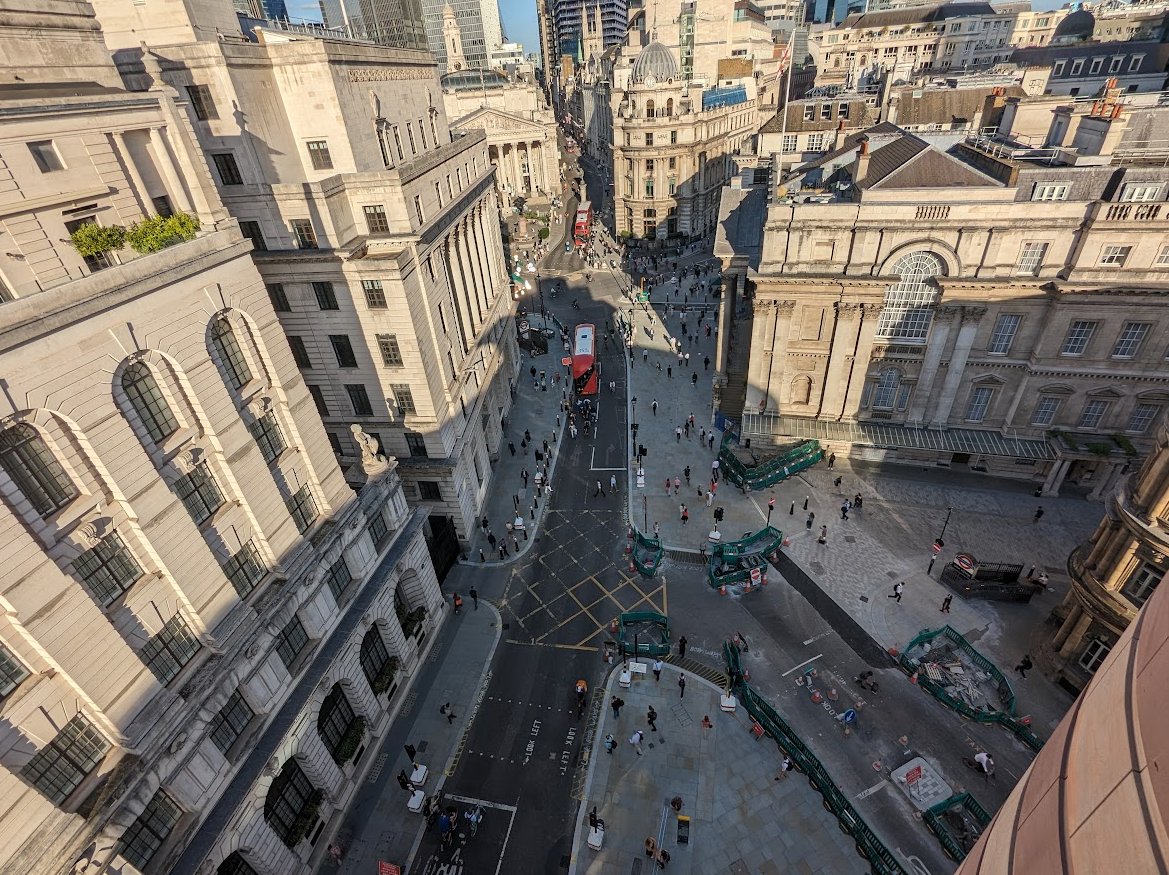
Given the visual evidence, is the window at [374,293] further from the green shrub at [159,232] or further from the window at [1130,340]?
the window at [1130,340]

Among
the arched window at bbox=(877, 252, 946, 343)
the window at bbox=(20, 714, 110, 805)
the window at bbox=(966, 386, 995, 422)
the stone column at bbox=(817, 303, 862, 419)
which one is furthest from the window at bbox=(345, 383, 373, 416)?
the window at bbox=(966, 386, 995, 422)

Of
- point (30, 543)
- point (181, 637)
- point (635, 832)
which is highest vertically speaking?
point (30, 543)

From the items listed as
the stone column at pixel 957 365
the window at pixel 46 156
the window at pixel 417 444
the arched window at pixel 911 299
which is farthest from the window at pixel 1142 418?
the window at pixel 46 156

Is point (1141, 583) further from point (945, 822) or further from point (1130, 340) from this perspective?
point (1130, 340)

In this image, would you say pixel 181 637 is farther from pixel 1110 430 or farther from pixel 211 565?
pixel 1110 430

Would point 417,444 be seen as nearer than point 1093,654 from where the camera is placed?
No

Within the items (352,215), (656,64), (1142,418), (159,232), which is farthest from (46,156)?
(656,64)

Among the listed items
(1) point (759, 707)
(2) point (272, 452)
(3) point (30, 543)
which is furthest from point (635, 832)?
(3) point (30, 543)
